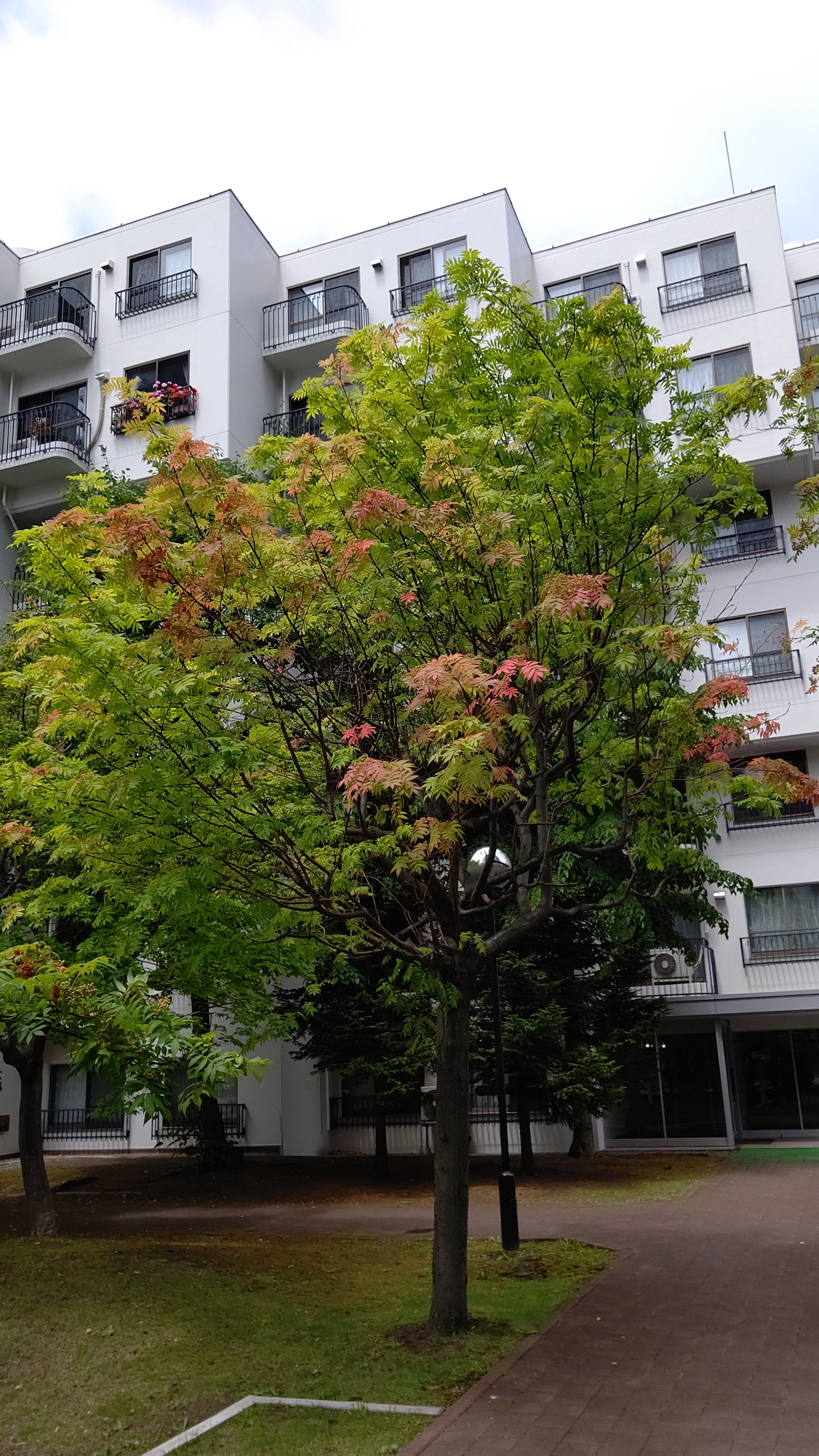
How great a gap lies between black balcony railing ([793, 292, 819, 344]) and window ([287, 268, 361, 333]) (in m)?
11.4

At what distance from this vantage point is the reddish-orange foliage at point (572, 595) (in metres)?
6.61

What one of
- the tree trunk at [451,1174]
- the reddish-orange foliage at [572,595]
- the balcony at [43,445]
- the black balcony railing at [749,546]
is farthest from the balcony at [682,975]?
the balcony at [43,445]

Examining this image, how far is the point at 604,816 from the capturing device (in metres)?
16.0

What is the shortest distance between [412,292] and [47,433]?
34.2 ft

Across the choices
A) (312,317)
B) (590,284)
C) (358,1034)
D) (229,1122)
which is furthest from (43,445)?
(229,1122)

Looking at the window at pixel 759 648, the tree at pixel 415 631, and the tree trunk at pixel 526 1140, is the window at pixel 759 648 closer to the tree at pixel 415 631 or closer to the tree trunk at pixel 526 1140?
the tree trunk at pixel 526 1140

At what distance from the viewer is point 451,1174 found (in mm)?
8953

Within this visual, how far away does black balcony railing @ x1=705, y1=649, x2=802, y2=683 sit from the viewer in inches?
936

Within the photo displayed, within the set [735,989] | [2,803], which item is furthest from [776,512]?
[2,803]

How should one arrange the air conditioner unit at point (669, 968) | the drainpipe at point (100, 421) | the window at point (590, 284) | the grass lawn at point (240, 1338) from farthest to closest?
the window at point (590, 284), the drainpipe at point (100, 421), the air conditioner unit at point (669, 968), the grass lawn at point (240, 1338)

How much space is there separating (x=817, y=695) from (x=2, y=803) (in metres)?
17.9

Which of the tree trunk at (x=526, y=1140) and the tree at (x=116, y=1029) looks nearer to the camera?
the tree at (x=116, y=1029)

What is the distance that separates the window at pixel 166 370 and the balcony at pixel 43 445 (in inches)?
73.9

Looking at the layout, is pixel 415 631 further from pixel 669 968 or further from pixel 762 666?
pixel 762 666
